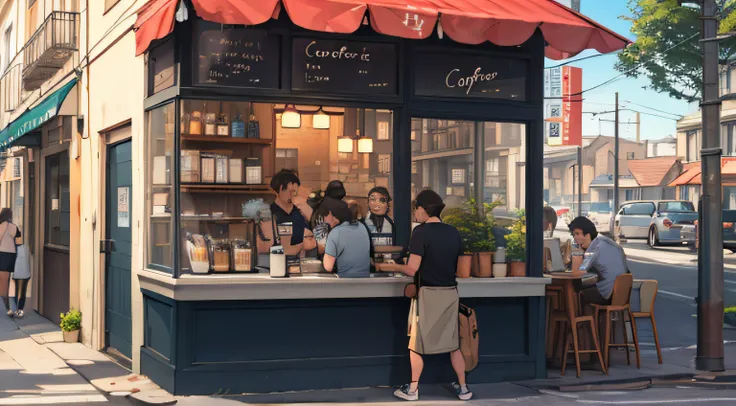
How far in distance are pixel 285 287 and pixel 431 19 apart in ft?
9.08

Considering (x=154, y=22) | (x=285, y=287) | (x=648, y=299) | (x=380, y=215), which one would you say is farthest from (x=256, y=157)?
(x=648, y=299)

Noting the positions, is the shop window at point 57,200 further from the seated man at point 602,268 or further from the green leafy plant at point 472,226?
the seated man at point 602,268

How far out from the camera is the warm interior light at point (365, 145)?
9.41m

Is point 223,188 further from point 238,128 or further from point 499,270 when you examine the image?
point 499,270

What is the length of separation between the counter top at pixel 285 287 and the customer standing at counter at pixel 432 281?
46cm

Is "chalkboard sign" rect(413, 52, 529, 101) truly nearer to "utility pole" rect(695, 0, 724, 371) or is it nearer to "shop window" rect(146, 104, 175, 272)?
"utility pole" rect(695, 0, 724, 371)

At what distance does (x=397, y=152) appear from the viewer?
29.7ft

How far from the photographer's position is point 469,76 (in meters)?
9.29

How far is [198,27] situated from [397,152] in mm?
2227

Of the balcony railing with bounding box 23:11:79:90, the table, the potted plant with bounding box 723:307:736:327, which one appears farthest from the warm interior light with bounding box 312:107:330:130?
the potted plant with bounding box 723:307:736:327

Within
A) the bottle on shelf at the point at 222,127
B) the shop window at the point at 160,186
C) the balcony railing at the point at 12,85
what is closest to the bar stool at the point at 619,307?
the bottle on shelf at the point at 222,127

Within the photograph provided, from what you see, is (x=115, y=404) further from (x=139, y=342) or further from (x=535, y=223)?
(x=535, y=223)

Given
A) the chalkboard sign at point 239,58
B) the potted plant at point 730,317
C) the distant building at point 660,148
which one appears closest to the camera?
the chalkboard sign at point 239,58

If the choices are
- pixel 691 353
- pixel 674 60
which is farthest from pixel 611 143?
pixel 691 353
